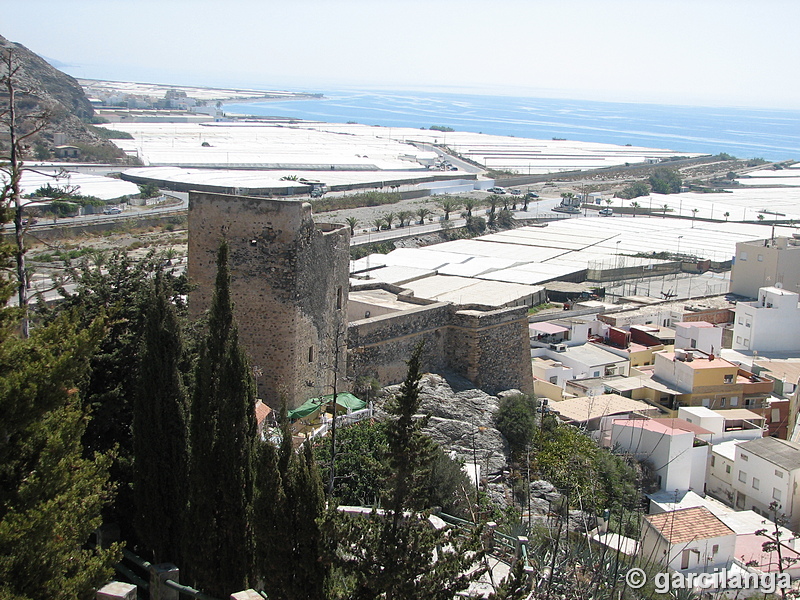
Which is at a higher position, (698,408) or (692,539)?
(692,539)

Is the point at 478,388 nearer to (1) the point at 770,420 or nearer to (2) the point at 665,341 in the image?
(1) the point at 770,420

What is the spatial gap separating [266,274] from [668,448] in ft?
27.1

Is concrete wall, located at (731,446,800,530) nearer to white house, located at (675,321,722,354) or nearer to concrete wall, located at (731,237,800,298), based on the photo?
white house, located at (675,321,722,354)

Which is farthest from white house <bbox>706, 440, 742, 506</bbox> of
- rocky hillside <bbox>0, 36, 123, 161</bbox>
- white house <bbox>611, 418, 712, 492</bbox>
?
rocky hillside <bbox>0, 36, 123, 161</bbox>

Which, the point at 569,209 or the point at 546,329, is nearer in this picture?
the point at 546,329

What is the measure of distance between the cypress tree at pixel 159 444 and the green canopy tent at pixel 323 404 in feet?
10.1

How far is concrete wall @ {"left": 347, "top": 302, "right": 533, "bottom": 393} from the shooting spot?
43.8ft

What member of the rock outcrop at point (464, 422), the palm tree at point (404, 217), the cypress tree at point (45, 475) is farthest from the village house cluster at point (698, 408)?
the palm tree at point (404, 217)

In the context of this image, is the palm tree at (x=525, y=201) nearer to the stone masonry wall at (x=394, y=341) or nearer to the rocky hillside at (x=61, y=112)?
the rocky hillside at (x=61, y=112)

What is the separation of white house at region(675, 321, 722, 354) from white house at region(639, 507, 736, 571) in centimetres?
1158

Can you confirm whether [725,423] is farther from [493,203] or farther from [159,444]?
[493,203]

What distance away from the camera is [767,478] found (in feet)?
49.5

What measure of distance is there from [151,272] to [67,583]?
5463 mm

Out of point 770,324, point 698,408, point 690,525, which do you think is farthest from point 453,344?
point 770,324
